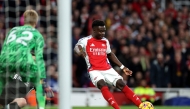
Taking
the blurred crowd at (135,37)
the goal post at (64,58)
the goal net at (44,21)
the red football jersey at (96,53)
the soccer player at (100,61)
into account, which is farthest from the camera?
the blurred crowd at (135,37)

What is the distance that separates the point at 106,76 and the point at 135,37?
6.93 m

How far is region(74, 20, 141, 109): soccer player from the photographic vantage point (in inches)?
396

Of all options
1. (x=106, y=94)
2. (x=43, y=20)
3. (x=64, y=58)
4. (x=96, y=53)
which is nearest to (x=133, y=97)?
(x=106, y=94)

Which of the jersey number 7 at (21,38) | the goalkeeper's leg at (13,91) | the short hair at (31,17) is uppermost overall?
the short hair at (31,17)

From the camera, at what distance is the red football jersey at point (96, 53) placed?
1029cm

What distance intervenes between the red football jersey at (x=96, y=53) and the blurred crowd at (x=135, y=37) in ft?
13.2

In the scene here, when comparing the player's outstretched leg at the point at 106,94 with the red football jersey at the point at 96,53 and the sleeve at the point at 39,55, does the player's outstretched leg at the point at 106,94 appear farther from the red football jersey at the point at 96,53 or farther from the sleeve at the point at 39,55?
the sleeve at the point at 39,55

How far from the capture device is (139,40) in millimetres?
16844

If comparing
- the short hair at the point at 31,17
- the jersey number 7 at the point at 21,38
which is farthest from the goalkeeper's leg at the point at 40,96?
the short hair at the point at 31,17

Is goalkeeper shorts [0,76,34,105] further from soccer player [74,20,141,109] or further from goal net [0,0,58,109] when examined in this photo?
goal net [0,0,58,109]

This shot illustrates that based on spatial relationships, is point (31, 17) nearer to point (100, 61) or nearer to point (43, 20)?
point (100, 61)

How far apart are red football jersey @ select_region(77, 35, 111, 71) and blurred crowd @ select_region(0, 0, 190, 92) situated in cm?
402

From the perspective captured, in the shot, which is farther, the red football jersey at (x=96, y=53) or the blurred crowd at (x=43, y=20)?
the blurred crowd at (x=43, y=20)

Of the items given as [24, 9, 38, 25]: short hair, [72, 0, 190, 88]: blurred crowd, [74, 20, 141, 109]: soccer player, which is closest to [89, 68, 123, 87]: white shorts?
[74, 20, 141, 109]: soccer player
